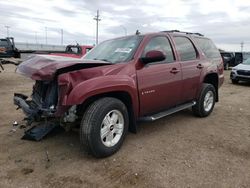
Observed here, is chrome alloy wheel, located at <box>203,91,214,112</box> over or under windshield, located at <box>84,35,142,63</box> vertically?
under

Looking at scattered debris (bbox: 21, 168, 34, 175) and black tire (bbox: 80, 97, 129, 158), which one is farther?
black tire (bbox: 80, 97, 129, 158)

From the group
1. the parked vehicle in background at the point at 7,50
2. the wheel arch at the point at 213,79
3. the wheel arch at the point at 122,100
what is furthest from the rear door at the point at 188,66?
the parked vehicle in background at the point at 7,50

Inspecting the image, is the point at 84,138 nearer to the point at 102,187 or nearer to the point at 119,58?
the point at 102,187

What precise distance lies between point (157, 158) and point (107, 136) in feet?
2.61

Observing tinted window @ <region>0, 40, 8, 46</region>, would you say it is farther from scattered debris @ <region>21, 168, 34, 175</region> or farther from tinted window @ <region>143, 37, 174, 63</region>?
scattered debris @ <region>21, 168, 34, 175</region>

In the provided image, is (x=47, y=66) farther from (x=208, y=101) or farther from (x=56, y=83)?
(x=208, y=101)

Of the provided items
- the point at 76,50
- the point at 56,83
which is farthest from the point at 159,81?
the point at 76,50

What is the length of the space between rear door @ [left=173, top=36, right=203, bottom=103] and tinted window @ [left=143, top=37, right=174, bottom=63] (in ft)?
Answer: 0.83

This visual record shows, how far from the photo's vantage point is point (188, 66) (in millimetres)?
5168

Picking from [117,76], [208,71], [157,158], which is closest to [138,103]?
[117,76]

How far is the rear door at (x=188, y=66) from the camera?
16.7 ft

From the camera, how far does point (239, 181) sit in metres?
3.16

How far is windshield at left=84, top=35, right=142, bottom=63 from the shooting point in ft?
14.0

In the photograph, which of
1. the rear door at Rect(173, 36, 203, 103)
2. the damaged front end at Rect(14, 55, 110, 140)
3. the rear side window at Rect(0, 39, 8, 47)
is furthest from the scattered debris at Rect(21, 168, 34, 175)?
the rear side window at Rect(0, 39, 8, 47)
